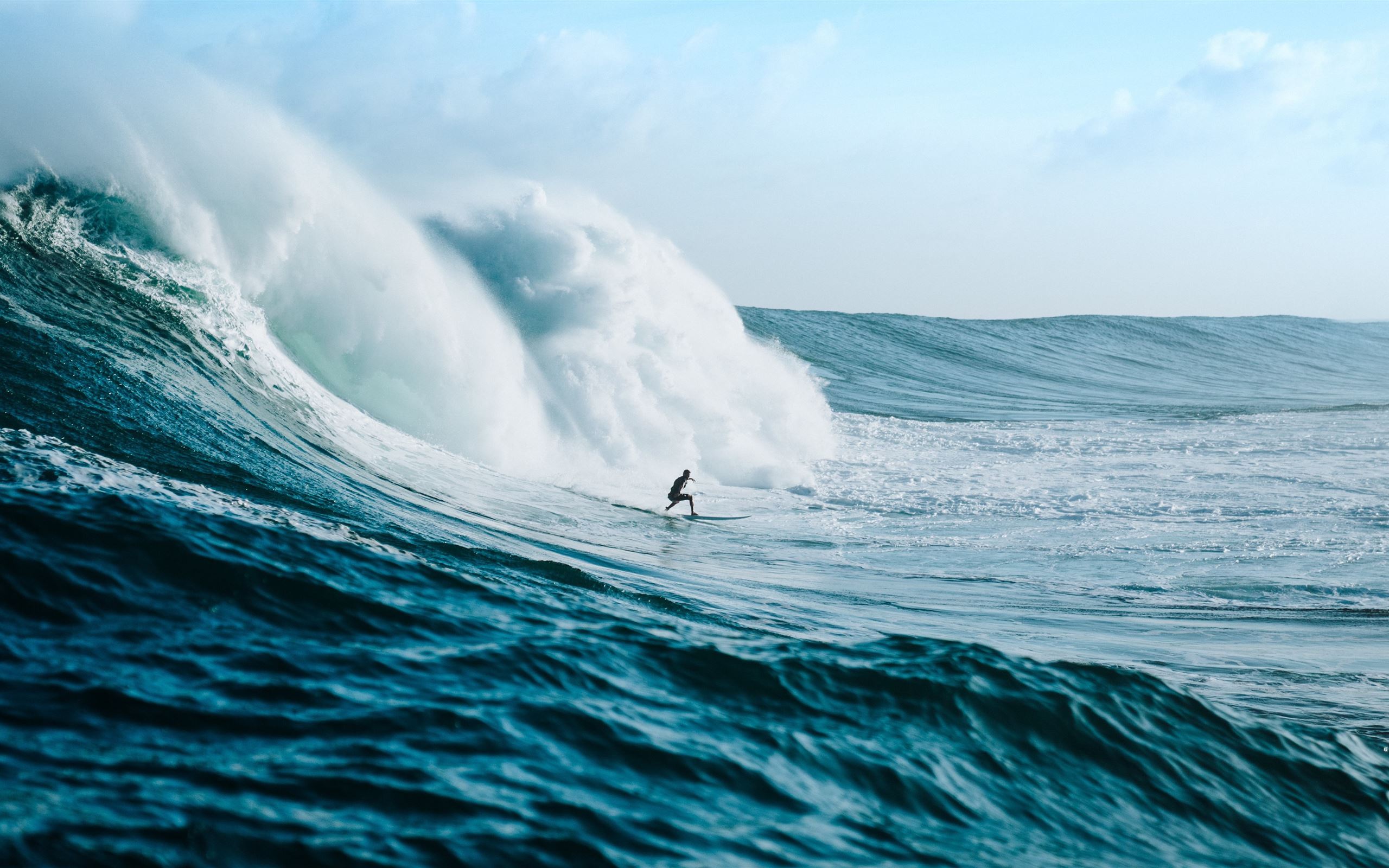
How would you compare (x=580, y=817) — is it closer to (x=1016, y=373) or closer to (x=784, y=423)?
(x=784, y=423)

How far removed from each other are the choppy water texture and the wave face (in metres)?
13.3

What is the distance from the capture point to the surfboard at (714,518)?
12031mm

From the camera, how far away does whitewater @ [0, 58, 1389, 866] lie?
360cm

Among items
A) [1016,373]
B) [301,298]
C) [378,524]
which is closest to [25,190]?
[301,298]

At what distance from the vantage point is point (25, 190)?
1209 cm

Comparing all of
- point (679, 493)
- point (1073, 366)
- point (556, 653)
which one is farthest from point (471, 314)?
point (1073, 366)

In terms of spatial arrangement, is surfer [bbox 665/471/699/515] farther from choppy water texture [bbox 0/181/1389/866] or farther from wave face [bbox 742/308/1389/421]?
wave face [bbox 742/308/1389/421]

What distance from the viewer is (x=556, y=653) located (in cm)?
501

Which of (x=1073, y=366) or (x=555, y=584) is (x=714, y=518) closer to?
(x=555, y=584)

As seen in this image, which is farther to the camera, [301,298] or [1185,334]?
[1185,334]

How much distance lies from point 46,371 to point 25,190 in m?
5.03

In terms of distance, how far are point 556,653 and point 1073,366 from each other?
3124cm

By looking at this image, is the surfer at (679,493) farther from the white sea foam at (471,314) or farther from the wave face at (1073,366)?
the wave face at (1073,366)

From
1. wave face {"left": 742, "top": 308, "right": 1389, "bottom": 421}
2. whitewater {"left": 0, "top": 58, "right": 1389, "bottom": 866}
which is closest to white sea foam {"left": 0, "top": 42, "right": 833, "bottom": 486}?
whitewater {"left": 0, "top": 58, "right": 1389, "bottom": 866}
